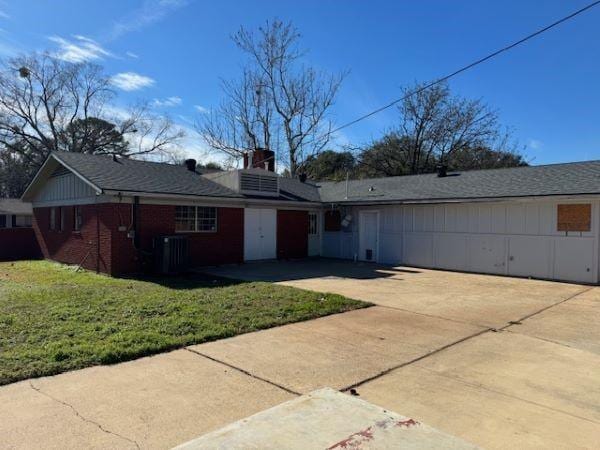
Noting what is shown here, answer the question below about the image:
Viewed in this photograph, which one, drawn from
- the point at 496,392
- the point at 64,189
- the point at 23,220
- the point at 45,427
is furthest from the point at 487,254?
the point at 23,220

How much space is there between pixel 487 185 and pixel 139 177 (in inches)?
445

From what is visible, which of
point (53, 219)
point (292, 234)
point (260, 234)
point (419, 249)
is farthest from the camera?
point (292, 234)

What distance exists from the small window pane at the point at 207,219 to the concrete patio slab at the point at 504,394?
10.4 metres

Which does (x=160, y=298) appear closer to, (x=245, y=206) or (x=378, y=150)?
(x=245, y=206)

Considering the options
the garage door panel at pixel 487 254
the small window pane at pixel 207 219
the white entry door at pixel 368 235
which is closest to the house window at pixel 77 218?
the small window pane at pixel 207 219

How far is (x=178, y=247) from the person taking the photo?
12.7 meters

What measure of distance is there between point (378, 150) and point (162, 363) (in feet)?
99.7

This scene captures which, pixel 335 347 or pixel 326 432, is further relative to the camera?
pixel 335 347

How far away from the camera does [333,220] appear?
18734 millimetres

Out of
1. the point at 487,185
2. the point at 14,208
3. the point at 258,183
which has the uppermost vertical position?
the point at 258,183

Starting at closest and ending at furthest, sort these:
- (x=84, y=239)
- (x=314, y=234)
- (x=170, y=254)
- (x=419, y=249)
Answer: (x=170, y=254)
(x=84, y=239)
(x=419, y=249)
(x=314, y=234)

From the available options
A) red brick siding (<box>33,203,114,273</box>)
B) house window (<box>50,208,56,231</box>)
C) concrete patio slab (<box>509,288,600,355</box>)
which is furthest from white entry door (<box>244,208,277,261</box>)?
concrete patio slab (<box>509,288,600,355</box>)

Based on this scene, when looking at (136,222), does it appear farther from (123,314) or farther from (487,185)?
(487,185)

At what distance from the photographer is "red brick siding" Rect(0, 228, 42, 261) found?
731 inches
